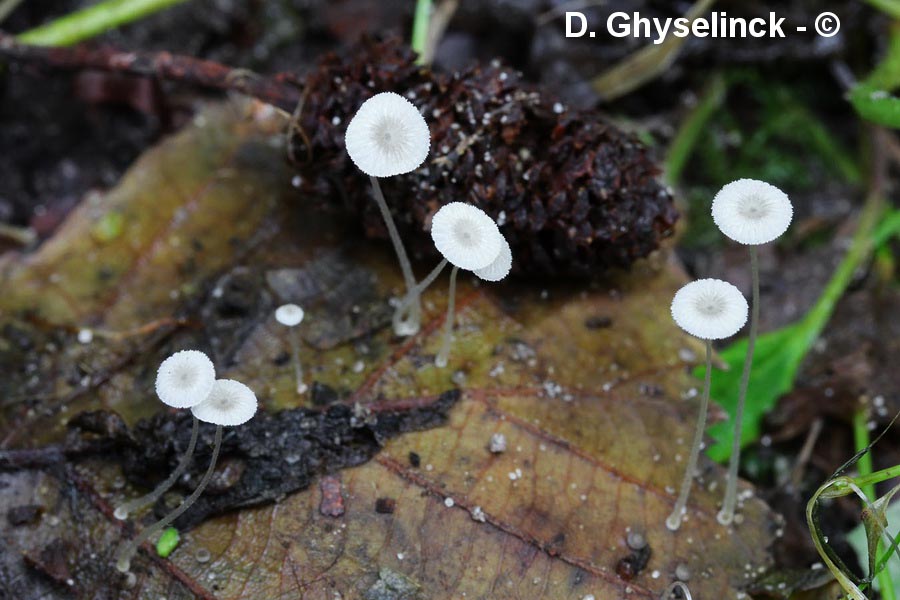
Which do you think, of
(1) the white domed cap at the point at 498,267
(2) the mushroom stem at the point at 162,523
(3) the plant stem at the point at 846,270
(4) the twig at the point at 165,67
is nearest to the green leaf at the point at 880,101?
(3) the plant stem at the point at 846,270

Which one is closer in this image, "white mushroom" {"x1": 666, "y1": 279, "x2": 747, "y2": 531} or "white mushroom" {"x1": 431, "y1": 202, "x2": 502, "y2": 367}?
"white mushroom" {"x1": 666, "y1": 279, "x2": 747, "y2": 531}

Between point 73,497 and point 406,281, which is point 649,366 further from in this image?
point 73,497

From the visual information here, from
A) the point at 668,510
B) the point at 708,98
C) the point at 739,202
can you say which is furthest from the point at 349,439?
the point at 708,98

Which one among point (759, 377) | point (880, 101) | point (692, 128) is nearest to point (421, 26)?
point (692, 128)

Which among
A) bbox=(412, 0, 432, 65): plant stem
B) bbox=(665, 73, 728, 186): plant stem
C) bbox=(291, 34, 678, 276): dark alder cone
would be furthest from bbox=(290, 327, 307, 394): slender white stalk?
bbox=(665, 73, 728, 186): plant stem

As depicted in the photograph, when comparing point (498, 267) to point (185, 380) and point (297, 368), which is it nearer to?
point (297, 368)

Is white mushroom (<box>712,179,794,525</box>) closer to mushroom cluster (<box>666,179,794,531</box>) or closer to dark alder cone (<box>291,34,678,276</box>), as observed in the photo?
mushroom cluster (<box>666,179,794,531</box>)

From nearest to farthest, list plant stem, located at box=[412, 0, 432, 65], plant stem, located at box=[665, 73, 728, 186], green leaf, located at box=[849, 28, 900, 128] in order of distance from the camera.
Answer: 1. green leaf, located at box=[849, 28, 900, 128]
2. plant stem, located at box=[412, 0, 432, 65]
3. plant stem, located at box=[665, 73, 728, 186]

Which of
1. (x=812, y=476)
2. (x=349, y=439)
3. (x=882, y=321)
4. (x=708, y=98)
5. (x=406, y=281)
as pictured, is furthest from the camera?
(x=708, y=98)
